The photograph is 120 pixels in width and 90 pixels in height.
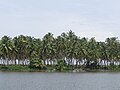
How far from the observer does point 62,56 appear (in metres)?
122

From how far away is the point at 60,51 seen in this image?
397ft

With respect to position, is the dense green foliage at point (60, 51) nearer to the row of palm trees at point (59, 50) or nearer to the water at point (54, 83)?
the row of palm trees at point (59, 50)

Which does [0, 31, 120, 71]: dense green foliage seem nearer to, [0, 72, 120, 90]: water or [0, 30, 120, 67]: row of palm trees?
[0, 30, 120, 67]: row of palm trees

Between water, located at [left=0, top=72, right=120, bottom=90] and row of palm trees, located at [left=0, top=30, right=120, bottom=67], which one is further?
row of palm trees, located at [left=0, top=30, right=120, bottom=67]

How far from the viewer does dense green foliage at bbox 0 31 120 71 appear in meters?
110

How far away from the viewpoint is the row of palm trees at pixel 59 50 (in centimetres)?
11199

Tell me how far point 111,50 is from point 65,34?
20887mm

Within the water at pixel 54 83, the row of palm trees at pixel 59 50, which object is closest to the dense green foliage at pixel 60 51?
the row of palm trees at pixel 59 50

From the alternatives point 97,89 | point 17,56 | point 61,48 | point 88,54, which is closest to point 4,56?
point 17,56

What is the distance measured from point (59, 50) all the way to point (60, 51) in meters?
0.95

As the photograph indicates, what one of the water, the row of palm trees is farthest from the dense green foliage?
the water

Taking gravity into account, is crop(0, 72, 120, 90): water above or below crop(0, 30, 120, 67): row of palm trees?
below

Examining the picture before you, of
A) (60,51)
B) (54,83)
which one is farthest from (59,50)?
(54,83)

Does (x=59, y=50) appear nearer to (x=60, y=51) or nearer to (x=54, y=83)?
(x=60, y=51)
